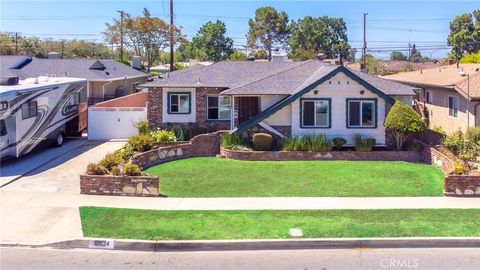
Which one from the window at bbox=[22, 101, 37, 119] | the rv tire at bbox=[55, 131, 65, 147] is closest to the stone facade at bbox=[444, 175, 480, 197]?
the window at bbox=[22, 101, 37, 119]

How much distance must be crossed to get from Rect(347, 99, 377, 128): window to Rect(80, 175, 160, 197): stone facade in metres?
10.4

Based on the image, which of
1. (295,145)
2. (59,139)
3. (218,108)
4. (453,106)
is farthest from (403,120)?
(59,139)

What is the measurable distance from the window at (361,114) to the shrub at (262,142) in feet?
11.7

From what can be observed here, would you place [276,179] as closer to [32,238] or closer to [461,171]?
[461,171]

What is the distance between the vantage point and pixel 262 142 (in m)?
21.3

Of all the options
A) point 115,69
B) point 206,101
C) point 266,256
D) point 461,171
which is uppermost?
point 115,69

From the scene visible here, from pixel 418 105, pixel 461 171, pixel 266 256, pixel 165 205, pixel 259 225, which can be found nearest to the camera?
Answer: pixel 266 256

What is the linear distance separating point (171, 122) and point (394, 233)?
1616 cm

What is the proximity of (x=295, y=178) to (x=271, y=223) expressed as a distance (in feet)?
18.6

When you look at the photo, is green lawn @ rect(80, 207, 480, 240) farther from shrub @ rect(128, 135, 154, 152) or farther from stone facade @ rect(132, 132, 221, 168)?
shrub @ rect(128, 135, 154, 152)

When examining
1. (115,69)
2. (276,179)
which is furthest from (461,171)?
(115,69)

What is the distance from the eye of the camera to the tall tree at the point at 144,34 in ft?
200

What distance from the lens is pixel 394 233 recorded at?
10.8m

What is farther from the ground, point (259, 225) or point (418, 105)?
point (418, 105)
